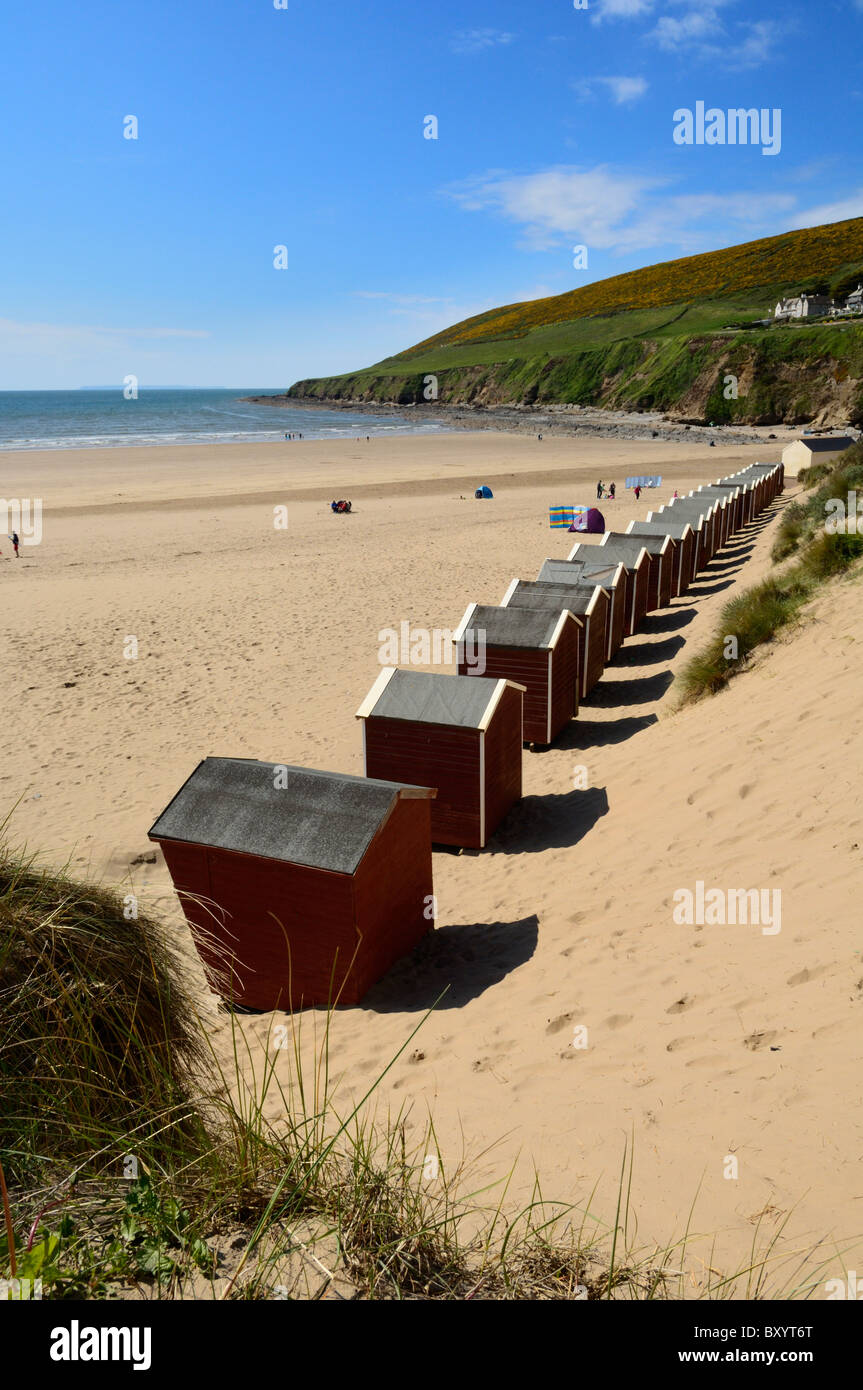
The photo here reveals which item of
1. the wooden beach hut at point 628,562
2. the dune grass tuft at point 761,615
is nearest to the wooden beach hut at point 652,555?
the wooden beach hut at point 628,562

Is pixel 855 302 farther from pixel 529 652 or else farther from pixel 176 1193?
pixel 176 1193

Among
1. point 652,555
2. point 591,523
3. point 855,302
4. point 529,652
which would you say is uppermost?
point 855,302

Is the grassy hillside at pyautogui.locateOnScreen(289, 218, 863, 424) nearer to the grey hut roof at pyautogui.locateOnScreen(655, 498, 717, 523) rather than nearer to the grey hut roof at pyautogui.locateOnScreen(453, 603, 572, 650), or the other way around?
the grey hut roof at pyautogui.locateOnScreen(655, 498, 717, 523)

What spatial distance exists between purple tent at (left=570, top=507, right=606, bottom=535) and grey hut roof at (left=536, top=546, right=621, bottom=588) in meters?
12.7

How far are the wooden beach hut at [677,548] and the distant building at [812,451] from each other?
73.8 ft

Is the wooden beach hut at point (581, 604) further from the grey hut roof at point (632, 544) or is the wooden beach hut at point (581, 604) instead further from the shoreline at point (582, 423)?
the shoreline at point (582, 423)

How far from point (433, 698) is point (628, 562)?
7.89 meters

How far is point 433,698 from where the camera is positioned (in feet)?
28.5

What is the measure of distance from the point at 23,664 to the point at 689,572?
548 inches

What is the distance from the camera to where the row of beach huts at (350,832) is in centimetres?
583

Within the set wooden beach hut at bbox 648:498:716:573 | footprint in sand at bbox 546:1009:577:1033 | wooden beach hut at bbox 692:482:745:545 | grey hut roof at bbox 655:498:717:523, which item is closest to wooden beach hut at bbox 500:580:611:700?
footprint in sand at bbox 546:1009:577:1033

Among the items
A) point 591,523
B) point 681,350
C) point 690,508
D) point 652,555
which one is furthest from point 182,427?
point 652,555
